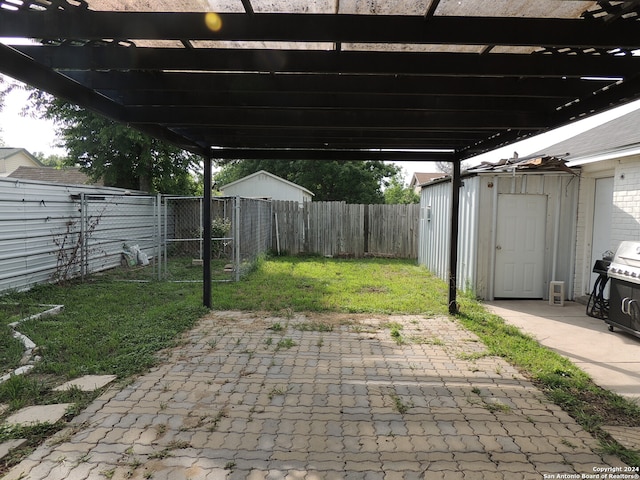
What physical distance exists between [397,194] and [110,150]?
24.8 meters

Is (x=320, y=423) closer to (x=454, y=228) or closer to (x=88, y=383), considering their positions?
(x=88, y=383)

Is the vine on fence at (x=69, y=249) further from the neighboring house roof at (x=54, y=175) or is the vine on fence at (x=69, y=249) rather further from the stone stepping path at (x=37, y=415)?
the neighboring house roof at (x=54, y=175)

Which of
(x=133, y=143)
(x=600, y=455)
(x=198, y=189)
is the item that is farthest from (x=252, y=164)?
(x=600, y=455)

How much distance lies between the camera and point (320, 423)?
3.36m

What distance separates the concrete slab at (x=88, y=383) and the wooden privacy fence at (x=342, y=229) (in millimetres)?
11465

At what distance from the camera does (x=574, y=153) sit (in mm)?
8195

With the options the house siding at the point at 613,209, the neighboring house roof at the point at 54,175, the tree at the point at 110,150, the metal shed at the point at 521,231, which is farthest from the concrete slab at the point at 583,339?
the neighboring house roof at the point at 54,175

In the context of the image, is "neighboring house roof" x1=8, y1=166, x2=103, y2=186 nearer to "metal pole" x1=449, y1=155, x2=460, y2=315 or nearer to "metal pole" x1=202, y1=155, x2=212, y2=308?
"metal pole" x1=202, y1=155, x2=212, y2=308

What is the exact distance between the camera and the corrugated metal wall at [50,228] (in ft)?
25.7

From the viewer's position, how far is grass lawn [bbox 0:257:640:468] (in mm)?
3715

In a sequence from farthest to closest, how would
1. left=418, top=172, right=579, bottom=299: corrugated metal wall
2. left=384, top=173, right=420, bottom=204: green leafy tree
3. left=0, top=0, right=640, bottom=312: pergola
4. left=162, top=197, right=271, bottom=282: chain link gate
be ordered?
left=384, top=173, right=420, bottom=204: green leafy tree, left=162, top=197, right=271, bottom=282: chain link gate, left=418, top=172, right=579, bottom=299: corrugated metal wall, left=0, top=0, right=640, bottom=312: pergola

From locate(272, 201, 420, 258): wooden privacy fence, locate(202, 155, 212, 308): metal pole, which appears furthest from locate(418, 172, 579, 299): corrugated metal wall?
locate(272, 201, 420, 258): wooden privacy fence

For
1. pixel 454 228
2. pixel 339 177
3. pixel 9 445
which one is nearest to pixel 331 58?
pixel 9 445

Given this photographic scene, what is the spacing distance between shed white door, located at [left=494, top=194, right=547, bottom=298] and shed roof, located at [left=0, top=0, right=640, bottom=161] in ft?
12.6
